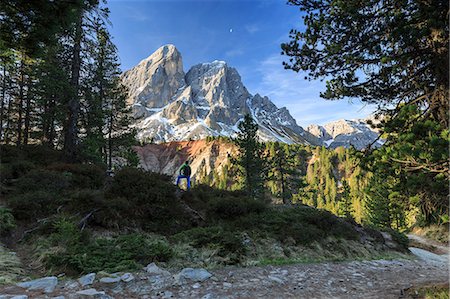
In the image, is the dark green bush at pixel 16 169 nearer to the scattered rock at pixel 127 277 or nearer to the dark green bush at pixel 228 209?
the dark green bush at pixel 228 209

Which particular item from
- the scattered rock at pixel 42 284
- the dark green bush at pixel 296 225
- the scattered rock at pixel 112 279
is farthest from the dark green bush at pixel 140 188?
the scattered rock at pixel 42 284

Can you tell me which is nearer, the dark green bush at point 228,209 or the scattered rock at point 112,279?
the scattered rock at point 112,279

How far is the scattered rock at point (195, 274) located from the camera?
5.62m

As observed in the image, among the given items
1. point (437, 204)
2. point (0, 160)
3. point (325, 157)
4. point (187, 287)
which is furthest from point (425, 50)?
point (325, 157)

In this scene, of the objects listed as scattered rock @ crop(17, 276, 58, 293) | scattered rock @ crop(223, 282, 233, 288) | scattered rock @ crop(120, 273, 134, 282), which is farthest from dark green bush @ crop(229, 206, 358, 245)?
scattered rock @ crop(17, 276, 58, 293)

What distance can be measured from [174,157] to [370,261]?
142 m

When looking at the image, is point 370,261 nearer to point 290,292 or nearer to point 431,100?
point 290,292

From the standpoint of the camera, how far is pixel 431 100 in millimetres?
6039

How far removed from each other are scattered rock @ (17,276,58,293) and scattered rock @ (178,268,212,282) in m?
2.27

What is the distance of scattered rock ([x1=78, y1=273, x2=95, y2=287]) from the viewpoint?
4.86m

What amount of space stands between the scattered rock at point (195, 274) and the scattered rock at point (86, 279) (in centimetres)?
165

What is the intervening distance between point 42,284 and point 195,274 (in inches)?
110

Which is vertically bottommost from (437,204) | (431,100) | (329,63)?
(437,204)

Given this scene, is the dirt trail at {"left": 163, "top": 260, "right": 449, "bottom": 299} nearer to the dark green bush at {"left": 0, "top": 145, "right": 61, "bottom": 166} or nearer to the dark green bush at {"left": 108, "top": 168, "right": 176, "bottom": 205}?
the dark green bush at {"left": 108, "top": 168, "right": 176, "bottom": 205}
